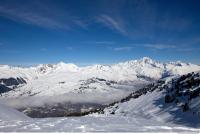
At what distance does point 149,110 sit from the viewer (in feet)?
260

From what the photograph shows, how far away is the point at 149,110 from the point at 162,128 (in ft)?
218

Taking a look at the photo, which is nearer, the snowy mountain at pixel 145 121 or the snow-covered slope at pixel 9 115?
the snowy mountain at pixel 145 121

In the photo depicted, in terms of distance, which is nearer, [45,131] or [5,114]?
[45,131]

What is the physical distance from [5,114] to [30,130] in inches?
159

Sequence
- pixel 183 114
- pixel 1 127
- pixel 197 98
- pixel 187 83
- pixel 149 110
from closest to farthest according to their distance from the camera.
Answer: pixel 1 127
pixel 183 114
pixel 197 98
pixel 149 110
pixel 187 83

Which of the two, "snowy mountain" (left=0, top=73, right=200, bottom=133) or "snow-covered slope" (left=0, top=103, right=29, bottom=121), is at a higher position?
"snow-covered slope" (left=0, top=103, right=29, bottom=121)

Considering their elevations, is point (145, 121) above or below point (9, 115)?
below

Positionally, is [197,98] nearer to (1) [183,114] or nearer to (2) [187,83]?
(1) [183,114]

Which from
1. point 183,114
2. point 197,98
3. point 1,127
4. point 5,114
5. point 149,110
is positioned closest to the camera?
point 1,127

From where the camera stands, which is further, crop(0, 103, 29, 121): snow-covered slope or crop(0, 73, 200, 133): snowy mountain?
crop(0, 103, 29, 121): snow-covered slope

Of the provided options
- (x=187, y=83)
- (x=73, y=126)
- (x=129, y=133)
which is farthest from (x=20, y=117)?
(x=187, y=83)

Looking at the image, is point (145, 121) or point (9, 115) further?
point (145, 121)

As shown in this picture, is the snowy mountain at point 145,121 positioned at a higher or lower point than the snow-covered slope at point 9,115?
lower

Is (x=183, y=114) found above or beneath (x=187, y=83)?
beneath
